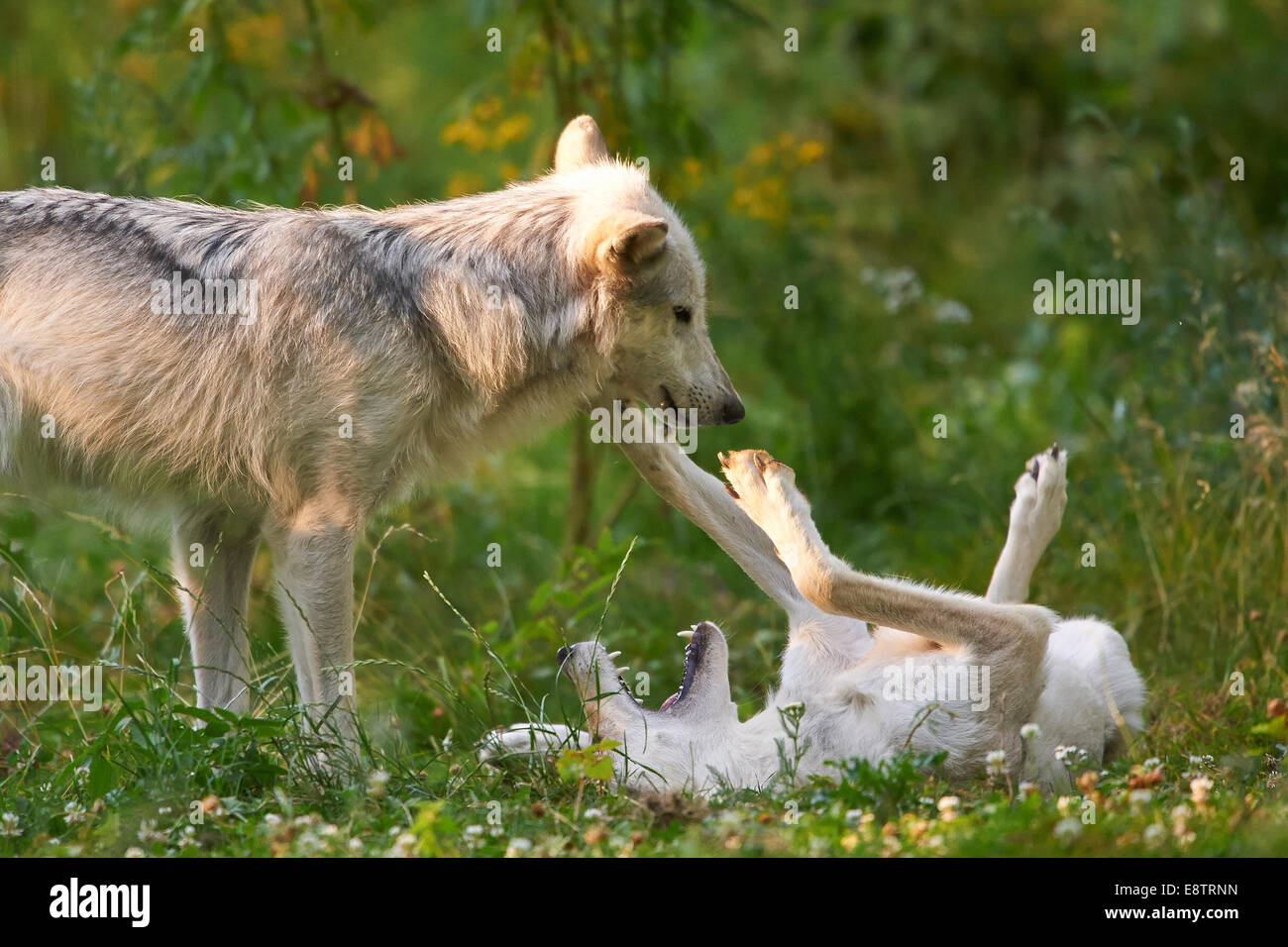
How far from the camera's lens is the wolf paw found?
480cm

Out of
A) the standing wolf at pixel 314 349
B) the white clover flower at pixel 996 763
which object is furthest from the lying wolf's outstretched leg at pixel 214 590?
the white clover flower at pixel 996 763

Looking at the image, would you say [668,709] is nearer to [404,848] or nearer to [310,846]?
[404,848]

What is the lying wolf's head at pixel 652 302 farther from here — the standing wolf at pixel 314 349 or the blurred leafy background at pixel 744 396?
the blurred leafy background at pixel 744 396

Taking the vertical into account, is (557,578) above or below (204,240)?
below

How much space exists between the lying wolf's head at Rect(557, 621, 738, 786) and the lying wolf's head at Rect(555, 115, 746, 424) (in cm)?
82

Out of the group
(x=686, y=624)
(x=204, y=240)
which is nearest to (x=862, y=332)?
(x=686, y=624)

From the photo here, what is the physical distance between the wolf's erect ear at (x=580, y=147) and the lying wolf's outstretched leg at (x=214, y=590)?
1.77m

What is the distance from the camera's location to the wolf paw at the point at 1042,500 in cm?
480

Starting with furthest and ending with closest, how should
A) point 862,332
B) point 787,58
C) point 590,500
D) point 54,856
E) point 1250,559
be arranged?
1. point 787,58
2. point 862,332
3. point 590,500
4. point 1250,559
5. point 54,856

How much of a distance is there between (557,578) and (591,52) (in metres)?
2.62

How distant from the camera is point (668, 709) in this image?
4.37m

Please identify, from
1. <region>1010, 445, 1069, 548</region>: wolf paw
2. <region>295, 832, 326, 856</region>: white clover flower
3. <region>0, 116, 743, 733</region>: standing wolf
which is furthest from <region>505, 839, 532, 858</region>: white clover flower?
<region>1010, 445, 1069, 548</region>: wolf paw

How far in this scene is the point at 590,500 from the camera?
685cm

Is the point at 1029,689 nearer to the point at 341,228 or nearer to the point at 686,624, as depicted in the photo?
the point at 686,624
